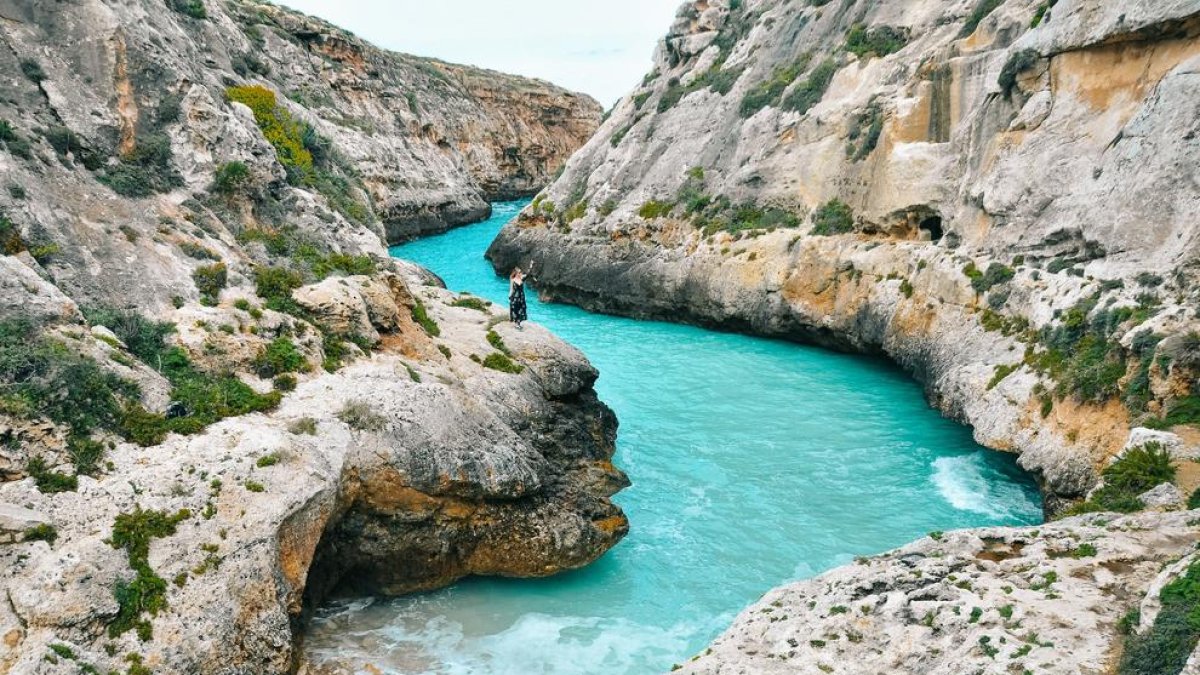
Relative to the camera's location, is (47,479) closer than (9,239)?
Yes

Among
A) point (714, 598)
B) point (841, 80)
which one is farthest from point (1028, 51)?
point (714, 598)

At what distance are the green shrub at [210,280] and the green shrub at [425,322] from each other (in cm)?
466

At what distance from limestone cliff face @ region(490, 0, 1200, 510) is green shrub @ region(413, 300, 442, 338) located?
13574 millimetres

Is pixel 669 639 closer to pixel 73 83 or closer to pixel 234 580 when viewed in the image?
pixel 234 580

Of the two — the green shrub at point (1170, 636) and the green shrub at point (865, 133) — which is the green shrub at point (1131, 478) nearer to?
the green shrub at point (1170, 636)

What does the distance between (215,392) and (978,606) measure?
1163 centimetres

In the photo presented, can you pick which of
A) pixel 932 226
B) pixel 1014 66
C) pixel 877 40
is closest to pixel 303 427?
pixel 1014 66

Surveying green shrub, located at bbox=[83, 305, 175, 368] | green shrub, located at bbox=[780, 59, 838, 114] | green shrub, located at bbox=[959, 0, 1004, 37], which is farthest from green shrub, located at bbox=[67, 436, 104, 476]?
green shrub, located at bbox=[780, 59, 838, 114]

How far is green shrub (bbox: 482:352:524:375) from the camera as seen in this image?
62.3 feet

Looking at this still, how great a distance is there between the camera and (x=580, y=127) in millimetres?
110062

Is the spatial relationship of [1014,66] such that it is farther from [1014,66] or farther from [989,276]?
[989,276]

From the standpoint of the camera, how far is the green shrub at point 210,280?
16000 mm

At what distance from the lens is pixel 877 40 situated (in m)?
35.4

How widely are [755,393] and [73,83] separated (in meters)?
20.5
